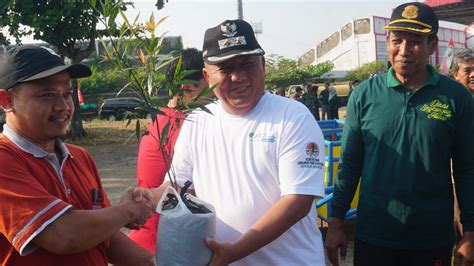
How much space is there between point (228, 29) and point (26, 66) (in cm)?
78

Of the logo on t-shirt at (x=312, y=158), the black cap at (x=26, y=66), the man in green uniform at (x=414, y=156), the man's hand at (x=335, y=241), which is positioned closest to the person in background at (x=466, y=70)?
the man in green uniform at (x=414, y=156)

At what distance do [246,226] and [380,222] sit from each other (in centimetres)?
89

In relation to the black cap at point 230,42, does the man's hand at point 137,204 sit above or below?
Result: below

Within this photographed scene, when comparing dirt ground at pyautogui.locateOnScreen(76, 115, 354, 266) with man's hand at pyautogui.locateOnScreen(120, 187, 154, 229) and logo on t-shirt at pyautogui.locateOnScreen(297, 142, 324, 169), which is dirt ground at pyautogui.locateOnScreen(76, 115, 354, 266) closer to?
logo on t-shirt at pyautogui.locateOnScreen(297, 142, 324, 169)

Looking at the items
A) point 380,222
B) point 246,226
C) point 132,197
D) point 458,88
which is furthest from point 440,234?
point 132,197

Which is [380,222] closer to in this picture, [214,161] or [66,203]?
[214,161]

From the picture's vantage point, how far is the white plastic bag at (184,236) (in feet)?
5.67

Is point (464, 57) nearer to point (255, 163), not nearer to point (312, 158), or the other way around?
point (312, 158)

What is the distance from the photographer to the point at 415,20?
2.49m

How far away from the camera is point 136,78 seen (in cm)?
177

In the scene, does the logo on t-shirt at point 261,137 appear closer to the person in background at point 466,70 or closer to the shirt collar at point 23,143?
the shirt collar at point 23,143

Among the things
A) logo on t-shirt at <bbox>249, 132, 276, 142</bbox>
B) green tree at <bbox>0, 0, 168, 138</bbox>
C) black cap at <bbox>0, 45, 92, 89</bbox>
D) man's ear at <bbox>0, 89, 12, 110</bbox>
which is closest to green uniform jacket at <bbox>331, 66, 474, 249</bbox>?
logo on t-shirt at <bbox>249, 132, 276, 142</bbox>

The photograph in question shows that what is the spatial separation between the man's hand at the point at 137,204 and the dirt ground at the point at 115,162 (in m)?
3.18

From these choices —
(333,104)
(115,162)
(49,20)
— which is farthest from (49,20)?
(333,104)
